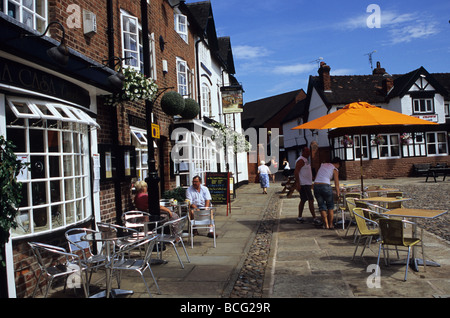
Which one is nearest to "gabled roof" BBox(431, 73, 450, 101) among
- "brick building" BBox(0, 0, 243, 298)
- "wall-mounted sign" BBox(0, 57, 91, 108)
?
"brick building" BBox(0, 0, 243, 298)

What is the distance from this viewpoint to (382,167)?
97.9 feet

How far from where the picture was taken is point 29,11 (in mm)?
5648

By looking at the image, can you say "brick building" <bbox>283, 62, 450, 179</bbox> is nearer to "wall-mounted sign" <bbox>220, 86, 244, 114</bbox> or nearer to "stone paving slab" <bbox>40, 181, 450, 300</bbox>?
"wall-mounted sign" <bbox>220, 86, 244, 114</bbox>

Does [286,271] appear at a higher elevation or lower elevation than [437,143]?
lower

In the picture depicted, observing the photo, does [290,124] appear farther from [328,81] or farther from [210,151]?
[210,151]

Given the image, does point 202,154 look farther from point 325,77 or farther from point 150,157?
point 325,77

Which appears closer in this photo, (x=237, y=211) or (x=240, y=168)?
(x=237, y=211)

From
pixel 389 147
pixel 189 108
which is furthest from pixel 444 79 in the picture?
pixel 189 108

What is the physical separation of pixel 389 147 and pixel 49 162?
28988mm

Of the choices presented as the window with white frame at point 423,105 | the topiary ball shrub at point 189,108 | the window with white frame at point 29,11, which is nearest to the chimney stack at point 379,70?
the window with white frame at point 423,105

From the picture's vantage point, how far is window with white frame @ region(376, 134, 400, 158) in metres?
30.3

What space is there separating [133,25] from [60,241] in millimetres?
5645
